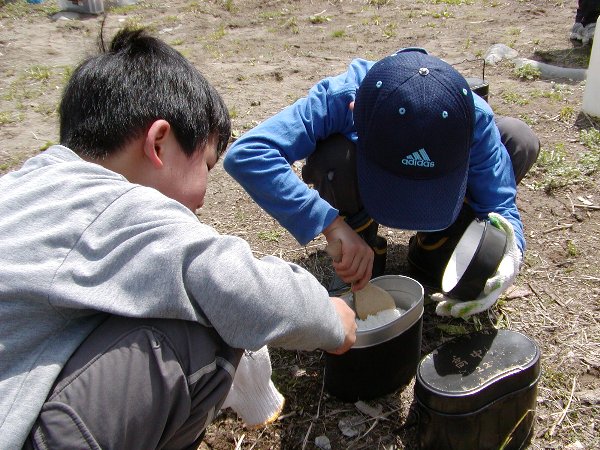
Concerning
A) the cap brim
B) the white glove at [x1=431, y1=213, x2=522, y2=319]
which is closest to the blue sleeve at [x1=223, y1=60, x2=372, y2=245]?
the cap brim

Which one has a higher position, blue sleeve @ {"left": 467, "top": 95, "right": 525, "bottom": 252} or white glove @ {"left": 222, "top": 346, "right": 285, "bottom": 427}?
blue sleeve @ {"left": 467, "top": 95, "right": 525, "bottom": 252}

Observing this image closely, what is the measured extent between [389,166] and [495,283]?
440 millimetres

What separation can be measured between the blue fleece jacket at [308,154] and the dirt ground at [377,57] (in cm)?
35

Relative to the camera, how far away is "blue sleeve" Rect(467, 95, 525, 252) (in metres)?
1.83

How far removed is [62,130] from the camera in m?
1.41

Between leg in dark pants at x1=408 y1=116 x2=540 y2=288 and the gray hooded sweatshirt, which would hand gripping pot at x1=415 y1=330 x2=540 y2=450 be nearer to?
the gray hooded sweatshirt

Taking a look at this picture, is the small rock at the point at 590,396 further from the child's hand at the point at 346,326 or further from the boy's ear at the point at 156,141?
the boy's ear at the point at 156,141

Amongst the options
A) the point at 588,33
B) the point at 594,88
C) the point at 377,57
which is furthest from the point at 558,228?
the point at 588,33

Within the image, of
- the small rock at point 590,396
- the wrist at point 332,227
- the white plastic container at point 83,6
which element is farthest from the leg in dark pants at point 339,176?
the white plastic container at point 83,6

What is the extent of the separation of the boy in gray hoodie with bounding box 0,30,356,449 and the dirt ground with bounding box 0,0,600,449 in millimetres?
519

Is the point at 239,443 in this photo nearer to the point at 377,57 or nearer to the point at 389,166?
the point at 389,166

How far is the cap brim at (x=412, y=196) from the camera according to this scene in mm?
1631

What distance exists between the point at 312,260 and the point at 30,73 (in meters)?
3.13

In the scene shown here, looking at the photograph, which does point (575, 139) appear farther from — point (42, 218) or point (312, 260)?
point (42, 218)
